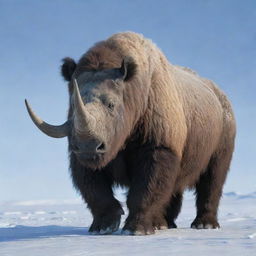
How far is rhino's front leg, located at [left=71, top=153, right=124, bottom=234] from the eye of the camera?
6918 millimetres

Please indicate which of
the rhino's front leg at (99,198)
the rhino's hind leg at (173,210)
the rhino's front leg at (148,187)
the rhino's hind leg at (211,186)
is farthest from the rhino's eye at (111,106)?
the rhino's hind leg at (211,186)

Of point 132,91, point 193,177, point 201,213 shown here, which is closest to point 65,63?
point 132,91

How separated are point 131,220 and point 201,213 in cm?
266

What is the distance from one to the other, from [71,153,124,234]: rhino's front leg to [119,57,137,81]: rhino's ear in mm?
1301

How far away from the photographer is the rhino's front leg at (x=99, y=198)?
692 centimetres

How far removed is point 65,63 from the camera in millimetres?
7453

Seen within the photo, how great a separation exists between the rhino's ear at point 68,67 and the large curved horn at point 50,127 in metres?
0.99

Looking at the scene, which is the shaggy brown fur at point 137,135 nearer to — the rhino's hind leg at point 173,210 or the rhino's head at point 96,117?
the rhino's head at point 96,117

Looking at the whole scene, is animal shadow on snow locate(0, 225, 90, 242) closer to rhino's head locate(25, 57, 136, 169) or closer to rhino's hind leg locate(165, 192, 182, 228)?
rhino's head locate(25, 57, 136, 169)

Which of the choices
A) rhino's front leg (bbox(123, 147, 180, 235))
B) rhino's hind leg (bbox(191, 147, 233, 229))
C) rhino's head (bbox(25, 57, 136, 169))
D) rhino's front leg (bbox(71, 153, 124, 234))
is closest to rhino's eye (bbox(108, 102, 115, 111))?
rhino's head (bbox(25, 57, 136, 169))

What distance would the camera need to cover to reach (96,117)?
6242mm

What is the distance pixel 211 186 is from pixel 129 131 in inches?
109

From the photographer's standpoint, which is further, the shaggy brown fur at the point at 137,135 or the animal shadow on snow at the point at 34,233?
the animal shadow on snow at the point at 34,233

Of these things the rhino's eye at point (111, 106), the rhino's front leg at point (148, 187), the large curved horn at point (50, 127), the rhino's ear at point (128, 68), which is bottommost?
the rhino's front leg at point (148, 187)
